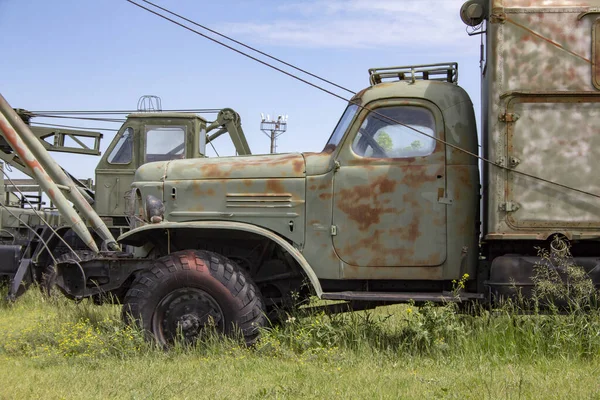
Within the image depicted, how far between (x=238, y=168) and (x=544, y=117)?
9.28ft

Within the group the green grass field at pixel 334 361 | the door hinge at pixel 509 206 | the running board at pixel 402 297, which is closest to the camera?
the green grass field at pixel 334 361

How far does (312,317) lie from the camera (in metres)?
6.65

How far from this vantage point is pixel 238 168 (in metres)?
6.92

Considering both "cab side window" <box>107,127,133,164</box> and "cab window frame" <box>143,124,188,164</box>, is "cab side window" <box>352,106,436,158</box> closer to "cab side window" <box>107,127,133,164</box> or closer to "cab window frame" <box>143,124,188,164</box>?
"cab window frame" <box>143,124,188,164</box>

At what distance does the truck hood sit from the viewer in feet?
22.3

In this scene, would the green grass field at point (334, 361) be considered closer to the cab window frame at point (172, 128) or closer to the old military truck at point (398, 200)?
the old military truck at point (398, 200)

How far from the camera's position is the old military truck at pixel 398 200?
6125 millimetres

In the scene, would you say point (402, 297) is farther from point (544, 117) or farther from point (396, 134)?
point (544, 117)

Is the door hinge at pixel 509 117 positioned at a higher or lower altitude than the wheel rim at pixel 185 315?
higher

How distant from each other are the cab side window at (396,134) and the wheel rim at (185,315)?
6.45 ft

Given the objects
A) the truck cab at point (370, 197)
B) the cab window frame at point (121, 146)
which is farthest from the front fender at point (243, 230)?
the cab window frame at point (121, 146)

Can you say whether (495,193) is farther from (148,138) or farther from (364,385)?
(148,138)

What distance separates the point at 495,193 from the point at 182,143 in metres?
6.89


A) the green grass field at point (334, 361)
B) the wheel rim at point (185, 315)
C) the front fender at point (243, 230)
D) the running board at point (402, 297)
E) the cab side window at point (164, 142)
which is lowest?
the green grass field at point (334, 361)
